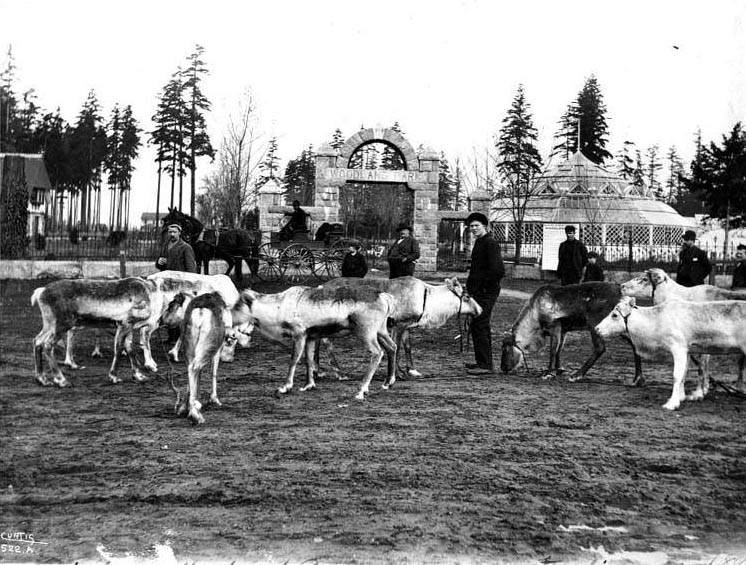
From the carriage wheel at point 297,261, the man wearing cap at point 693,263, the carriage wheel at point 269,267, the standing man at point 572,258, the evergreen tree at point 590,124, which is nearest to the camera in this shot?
the standing man at point 572,258

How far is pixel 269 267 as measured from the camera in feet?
78.3

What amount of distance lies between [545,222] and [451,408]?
3602 centimetres

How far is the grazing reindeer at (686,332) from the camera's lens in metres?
8.78

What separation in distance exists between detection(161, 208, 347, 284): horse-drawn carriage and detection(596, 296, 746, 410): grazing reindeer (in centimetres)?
1435

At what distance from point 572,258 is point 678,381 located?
16.2 feet

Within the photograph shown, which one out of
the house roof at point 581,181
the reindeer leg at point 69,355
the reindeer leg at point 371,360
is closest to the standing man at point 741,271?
the reindeer leg at point 371,360

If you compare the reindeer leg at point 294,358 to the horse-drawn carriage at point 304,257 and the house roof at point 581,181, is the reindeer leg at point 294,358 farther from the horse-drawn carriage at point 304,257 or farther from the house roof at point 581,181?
the house roof at point 581,181

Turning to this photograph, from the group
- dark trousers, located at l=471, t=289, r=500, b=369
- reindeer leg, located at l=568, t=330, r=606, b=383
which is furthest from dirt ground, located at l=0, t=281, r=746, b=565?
dark trousers, located at l=471, t=289, r=500, b=369

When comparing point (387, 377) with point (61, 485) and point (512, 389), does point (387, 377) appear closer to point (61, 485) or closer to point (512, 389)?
point (512, 389)

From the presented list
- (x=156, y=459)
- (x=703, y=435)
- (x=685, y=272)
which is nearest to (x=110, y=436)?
(x=156, y=459)

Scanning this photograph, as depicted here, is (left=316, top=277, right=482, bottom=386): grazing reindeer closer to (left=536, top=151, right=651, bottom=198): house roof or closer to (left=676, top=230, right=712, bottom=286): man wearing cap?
(left=676, top=230, right=712, bottom=286): man wearing cap

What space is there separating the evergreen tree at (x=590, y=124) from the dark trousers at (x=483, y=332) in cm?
4320

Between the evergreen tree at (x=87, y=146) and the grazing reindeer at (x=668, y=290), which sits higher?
the evergreen tree at (x=87, y=146)

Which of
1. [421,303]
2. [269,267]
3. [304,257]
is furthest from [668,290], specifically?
[269,267]
